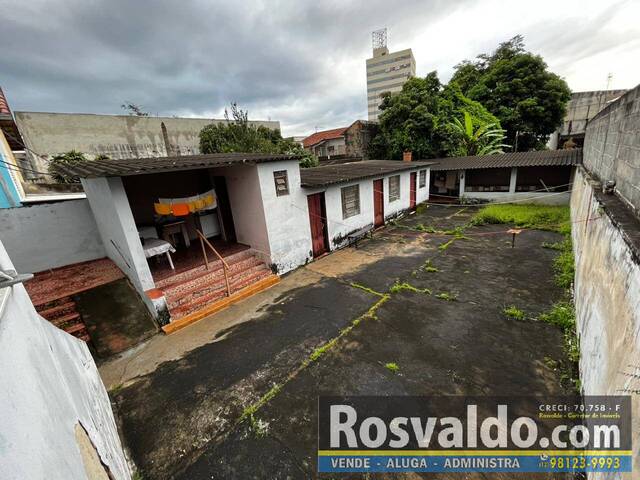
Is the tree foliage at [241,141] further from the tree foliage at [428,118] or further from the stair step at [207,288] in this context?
the stair step at [207,288]

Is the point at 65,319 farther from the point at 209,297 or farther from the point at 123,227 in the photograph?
the point at 209,297

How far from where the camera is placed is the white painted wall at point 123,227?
17.4ft

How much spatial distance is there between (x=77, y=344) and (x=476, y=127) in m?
23.7

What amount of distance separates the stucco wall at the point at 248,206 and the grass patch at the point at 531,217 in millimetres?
9677

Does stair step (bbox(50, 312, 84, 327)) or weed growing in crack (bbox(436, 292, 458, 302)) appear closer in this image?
stair step (bbox(50, 312, 84, 327))

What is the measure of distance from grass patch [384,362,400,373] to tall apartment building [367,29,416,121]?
73.0 m

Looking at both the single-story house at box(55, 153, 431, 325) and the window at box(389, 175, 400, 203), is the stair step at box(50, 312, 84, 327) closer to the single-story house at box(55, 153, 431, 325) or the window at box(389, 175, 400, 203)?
the single-story house at box(55, 153, 431, 325)

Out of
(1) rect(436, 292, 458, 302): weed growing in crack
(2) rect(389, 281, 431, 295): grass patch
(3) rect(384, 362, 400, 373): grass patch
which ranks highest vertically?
(2) rect(389, 281, 431, 295): grass patch

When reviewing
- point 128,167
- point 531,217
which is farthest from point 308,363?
point 531,217

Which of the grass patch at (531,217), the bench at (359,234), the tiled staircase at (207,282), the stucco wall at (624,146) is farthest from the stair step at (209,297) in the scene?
the grass patch at (531,217)

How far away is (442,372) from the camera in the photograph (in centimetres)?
426

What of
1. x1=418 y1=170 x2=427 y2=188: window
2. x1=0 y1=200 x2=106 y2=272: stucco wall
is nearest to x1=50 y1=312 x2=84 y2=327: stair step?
x1=0 y1=200 x2=106 y2=272: stucco wall

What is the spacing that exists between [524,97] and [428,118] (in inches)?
361

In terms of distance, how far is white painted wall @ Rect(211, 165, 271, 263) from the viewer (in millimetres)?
7461
